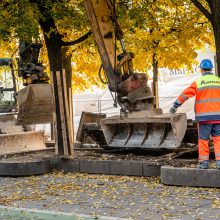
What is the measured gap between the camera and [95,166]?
48.1ft

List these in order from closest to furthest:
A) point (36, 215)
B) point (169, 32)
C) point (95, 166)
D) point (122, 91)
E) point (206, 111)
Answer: point (36, 215) → point (206, 111) → point (95, 166) → point (122, 91) → point (169, 32)

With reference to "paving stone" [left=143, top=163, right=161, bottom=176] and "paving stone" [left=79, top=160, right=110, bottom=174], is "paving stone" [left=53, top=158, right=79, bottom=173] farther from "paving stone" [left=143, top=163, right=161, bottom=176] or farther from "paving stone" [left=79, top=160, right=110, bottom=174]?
"paving stone" [left=143, top=163, right=161, bottom=176]

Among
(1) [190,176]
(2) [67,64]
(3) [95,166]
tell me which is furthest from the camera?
(2) [67,64]

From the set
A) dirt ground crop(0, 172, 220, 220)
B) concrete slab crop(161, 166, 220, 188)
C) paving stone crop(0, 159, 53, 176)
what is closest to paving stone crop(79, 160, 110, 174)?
dirt ground crop(0, 172, 220, 220)

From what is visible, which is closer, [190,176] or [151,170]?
[190,176]

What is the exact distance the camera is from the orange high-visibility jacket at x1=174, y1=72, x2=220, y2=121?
1225 cm

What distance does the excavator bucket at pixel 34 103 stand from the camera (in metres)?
17.2

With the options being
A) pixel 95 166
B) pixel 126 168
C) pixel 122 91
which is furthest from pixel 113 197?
pixel 122 91

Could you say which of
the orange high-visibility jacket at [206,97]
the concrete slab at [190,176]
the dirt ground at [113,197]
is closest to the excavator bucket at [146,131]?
the dirt ground at [113,197]

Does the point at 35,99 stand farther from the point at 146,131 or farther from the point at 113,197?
the point at 113,197

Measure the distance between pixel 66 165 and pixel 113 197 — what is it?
4043mm

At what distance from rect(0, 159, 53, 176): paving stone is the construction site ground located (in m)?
0.20

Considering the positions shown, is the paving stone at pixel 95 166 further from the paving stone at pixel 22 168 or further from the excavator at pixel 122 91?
the excavator at pixel 122 91

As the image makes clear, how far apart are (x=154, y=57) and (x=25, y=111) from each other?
7.29m
